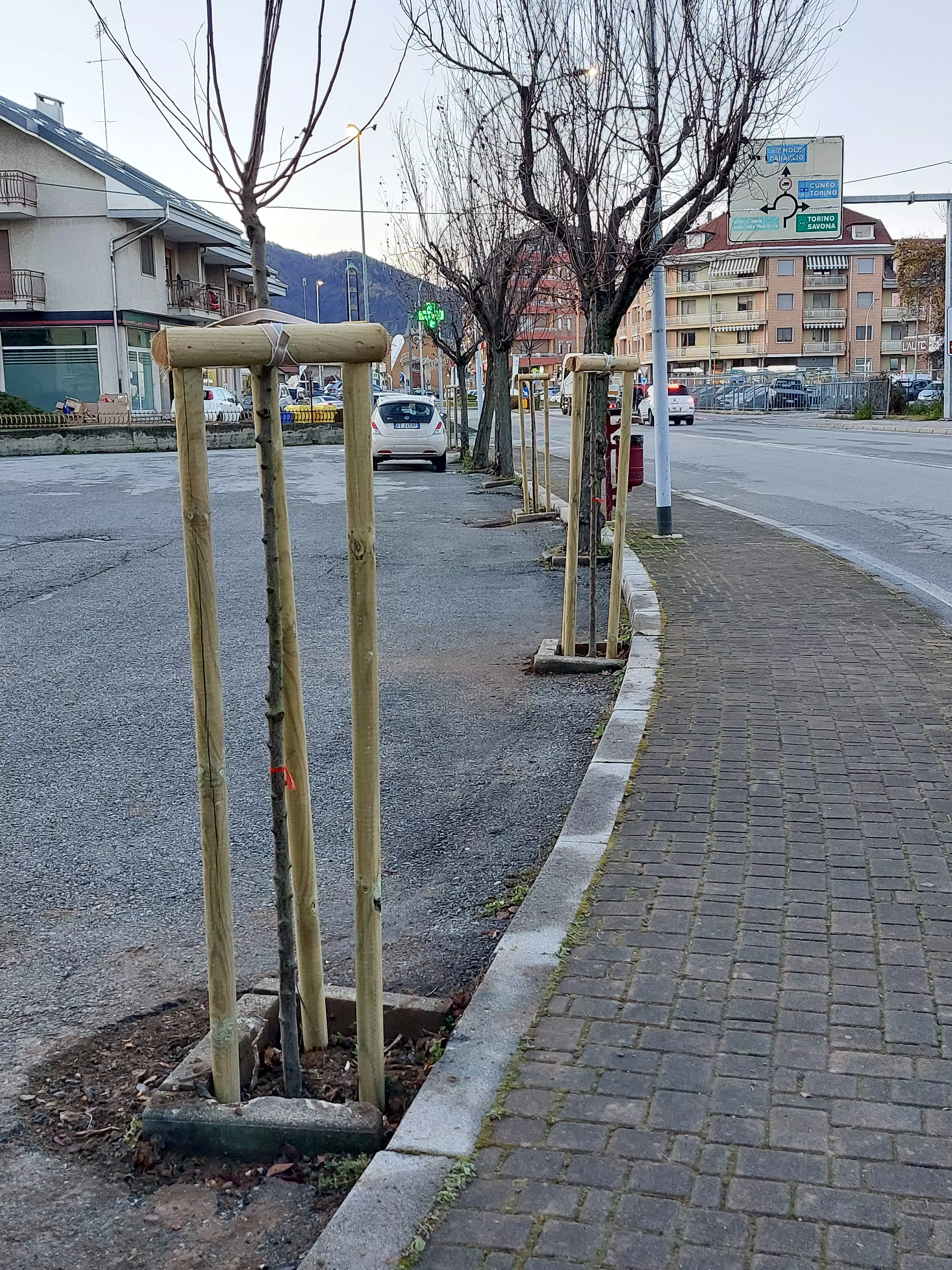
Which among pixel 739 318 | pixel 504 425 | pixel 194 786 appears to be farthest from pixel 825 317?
pixel 194 786

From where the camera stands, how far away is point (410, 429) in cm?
2680

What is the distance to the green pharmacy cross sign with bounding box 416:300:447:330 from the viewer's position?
100 ft

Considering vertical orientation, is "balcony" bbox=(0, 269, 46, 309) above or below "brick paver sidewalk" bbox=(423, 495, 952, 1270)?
above

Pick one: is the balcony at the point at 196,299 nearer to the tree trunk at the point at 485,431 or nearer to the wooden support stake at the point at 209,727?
the tree trunk at the point at 485,431

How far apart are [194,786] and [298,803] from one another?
261cm

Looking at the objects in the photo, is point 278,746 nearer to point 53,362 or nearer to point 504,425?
point 504,425

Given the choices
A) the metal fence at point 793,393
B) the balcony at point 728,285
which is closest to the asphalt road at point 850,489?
the metal fence at point 793,393

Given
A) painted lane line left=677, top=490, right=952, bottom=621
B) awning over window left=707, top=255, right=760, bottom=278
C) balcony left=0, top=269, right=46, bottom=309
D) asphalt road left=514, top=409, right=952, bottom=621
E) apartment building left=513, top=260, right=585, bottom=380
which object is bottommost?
painted lane line left=677, top=490, right=952, bottom=621

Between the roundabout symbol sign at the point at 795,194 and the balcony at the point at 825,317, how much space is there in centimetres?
8089

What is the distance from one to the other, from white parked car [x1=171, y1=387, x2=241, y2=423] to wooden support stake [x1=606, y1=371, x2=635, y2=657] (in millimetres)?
35309

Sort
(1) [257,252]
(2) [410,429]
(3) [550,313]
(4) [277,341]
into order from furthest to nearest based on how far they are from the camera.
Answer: (3) [550,313] → (2) [410,429] → (1) [257,252] → (4) [277,341]

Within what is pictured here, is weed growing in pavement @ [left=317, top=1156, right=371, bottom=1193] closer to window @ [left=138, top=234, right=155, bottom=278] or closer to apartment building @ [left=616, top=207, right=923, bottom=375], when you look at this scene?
window @ [left=138, top=234, right=155, bottom=278]

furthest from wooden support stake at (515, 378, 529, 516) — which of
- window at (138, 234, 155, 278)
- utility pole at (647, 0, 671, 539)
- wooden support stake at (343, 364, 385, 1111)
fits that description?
window at (138, 234, 155, 278)

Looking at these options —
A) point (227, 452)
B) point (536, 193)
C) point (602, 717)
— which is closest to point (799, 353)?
point (227, 452)
